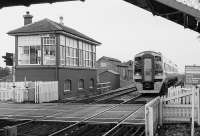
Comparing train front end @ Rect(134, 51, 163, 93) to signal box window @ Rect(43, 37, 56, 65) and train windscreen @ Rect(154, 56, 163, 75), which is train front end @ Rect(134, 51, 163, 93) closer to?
train windscreen @ Rect(154, 56, 163, 75)

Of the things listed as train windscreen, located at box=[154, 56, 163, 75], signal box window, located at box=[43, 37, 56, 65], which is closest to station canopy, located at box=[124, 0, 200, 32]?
train windscreen, located at box=[154, 56, 163, 75]

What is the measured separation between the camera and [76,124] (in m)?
14.1

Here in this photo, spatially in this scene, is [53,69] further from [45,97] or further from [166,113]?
[166,113]

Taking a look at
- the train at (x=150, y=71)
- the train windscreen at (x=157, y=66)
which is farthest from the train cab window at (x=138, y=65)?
Result: the train windscreen at (x=157, y=66)

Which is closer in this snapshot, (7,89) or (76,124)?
(76,124)

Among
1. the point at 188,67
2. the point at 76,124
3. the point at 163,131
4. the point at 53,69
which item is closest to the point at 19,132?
the point at 76,124

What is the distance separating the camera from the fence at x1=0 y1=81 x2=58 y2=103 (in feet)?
82.8

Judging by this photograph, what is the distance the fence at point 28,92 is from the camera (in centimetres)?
2525

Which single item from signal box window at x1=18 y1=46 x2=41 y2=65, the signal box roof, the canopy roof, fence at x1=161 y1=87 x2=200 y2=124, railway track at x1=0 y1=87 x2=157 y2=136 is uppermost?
the signal box roof

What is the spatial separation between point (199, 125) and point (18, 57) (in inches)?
771

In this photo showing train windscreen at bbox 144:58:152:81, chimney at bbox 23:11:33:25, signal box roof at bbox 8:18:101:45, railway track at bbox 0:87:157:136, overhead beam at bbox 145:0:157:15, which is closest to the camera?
overhead beam at bbox 145:0:157:15

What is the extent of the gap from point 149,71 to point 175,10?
17702mm

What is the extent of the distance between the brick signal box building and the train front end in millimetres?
5753

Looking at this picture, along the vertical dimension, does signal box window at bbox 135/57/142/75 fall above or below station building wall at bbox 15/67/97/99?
above
